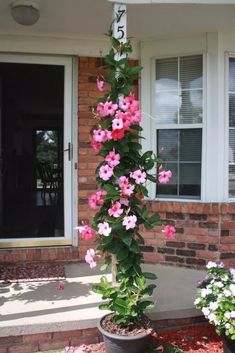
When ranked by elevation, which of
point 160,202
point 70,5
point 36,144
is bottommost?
point 160,202

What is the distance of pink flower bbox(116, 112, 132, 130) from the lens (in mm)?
2383

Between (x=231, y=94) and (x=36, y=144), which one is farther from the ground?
(x=231, y=94)

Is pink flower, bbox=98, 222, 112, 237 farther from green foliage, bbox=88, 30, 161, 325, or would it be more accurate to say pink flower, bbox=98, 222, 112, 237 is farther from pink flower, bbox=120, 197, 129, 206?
pink flower, bbox=120, 197, 129, 206

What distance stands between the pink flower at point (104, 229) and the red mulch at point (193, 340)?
34.1 inches

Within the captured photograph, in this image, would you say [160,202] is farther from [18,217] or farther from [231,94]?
[18,217]

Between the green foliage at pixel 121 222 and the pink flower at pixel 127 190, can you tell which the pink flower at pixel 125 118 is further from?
the pink flower at pixel 127 190

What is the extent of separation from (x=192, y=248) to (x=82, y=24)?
2.35 m

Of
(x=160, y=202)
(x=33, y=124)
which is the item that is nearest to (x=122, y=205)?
(x=160, y=202)

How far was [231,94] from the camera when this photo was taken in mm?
3969

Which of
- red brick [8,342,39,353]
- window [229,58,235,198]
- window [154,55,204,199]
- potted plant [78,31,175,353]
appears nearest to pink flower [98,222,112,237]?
potted plant [78,31,175,353]

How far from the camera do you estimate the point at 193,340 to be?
2.85 metres

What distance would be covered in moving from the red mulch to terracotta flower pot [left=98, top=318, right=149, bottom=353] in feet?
1.02

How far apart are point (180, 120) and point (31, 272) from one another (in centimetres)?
206

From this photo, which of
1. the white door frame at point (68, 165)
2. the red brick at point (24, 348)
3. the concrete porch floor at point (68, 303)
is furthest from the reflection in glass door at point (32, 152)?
the red brick at point (24, 348)
